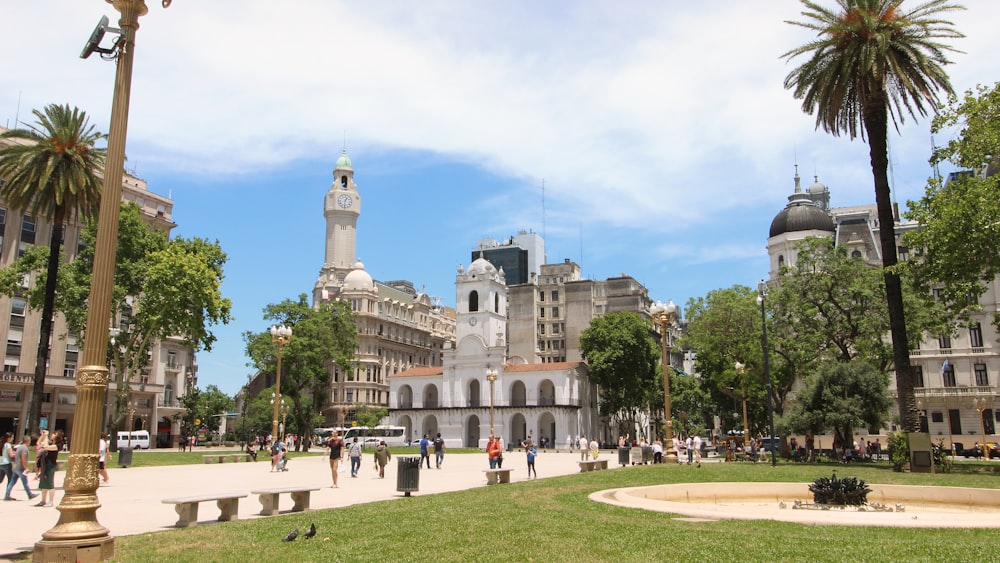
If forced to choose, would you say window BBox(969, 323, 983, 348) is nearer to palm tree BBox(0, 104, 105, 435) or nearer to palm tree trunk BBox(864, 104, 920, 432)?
palm tree trunk BBox(864, 104, 920, 432)

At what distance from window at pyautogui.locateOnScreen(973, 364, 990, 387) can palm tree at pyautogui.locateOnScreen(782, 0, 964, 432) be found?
116ft

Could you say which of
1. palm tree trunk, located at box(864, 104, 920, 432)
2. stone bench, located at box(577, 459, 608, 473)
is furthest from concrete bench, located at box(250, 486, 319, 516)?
palm tree trunk, located at box(864, 104, 920, 432)

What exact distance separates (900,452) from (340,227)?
8579 cm

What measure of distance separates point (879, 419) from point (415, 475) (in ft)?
74.0

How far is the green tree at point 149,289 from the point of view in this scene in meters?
37.7

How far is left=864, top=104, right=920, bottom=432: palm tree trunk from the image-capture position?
81.5 ft

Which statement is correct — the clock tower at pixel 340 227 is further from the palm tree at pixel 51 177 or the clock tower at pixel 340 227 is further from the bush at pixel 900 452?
the bush at pixel 900 452

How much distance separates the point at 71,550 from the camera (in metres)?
8.65

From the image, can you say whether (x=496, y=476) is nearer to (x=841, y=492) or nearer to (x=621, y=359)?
(x=841, y=492)

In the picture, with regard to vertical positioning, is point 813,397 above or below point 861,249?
below

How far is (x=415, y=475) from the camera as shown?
1867 cm

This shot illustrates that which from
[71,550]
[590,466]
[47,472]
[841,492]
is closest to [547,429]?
[590,466]

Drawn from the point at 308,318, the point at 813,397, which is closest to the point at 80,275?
the point at 308,318

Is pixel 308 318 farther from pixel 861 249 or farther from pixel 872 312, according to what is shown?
pixel 861 249
